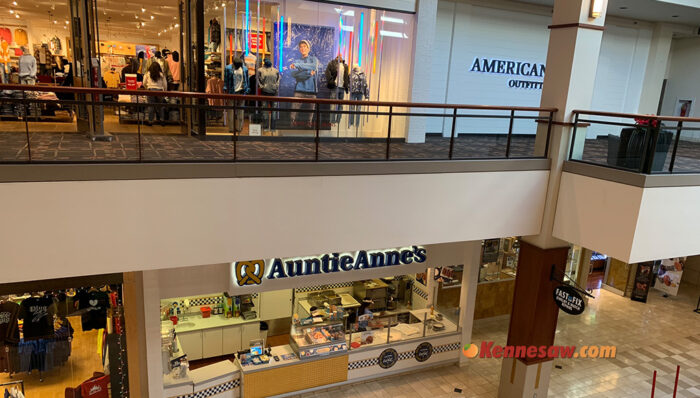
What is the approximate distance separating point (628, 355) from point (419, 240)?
292 inches

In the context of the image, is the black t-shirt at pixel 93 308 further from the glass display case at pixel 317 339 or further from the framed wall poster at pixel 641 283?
the framed wall poster at pixel 641 283

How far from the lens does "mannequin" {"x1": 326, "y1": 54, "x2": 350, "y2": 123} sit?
9.79m

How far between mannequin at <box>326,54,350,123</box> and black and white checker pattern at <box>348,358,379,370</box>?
546 centimetres

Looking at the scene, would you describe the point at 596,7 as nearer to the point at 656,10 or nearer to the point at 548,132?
the point at 548,132

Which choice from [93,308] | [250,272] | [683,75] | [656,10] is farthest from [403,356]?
[683,75]

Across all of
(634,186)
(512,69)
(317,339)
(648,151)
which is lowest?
(317,339)

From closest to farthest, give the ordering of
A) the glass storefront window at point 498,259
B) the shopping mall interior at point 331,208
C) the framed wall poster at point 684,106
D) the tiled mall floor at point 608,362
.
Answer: the shopping mall interior at point 331,208 → the tiled mall floor at point 608,362 → the glass storefront window at point 498,259 → the framed wall poster at point 684,106

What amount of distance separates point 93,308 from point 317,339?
12.5 ft

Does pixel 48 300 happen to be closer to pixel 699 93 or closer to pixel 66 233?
pixel 66 233

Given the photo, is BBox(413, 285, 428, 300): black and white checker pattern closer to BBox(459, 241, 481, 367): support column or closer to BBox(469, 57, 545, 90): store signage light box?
BBox(459, 241, 481, 367): support column

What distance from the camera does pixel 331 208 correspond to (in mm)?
6000

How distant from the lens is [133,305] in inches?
281

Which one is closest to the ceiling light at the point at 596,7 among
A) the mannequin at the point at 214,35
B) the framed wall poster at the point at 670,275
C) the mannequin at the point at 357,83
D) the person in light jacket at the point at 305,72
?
the mannequin at the point at 357,83

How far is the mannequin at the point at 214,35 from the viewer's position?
8.75 metres
